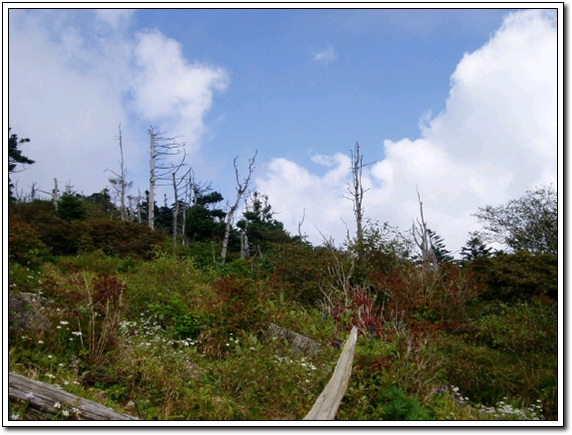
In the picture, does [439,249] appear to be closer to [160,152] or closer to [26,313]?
[160,152]

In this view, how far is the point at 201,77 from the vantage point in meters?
5.18

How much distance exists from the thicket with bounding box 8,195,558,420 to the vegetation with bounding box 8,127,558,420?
2cm

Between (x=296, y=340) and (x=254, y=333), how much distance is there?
1.80 ft

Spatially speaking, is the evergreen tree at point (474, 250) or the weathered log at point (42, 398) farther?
the evergreen tree at point (474, 250)

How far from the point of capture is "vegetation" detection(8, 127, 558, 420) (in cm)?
466

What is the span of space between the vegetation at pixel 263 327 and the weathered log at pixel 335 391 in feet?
0.59

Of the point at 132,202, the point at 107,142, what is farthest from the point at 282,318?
the point at 132,202

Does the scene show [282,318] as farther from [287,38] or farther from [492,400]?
[287,38]

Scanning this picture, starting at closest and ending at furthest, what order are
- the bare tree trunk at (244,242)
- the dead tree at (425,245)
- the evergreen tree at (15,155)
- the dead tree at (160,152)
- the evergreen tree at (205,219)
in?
the evergreen tree at (15,155)
the dead tree at (160,152)
the dead tree at (425,245)
the evergreen tree at (205,219)
the bare tree trunk at (244,242)

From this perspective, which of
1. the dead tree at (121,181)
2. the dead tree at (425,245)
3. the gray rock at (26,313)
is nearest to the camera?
the gray rock at (26,313)

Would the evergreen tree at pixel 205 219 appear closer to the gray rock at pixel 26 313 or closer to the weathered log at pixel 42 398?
the gray rock at pixel 26 313

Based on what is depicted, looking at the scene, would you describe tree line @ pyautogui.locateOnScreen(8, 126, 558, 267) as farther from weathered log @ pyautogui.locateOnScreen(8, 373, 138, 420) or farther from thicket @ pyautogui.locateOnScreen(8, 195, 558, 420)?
weathered log @ pyautogui.locateOnScreen(8, 373, 138, 420)

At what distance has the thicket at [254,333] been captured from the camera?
465cm

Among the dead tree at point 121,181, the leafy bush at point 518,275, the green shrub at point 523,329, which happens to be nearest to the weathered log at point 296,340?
the dead tree at point 121,181
